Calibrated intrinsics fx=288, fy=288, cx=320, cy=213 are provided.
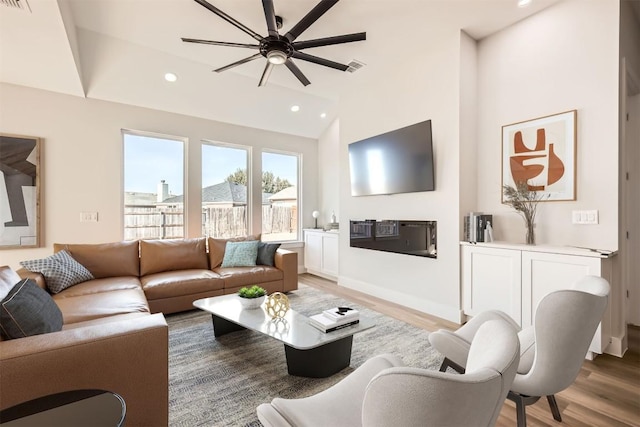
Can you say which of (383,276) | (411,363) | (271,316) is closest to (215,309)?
(271,316)

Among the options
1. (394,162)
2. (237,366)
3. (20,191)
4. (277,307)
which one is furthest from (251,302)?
(20,191)

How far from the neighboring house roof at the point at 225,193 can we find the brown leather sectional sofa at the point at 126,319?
1.00 metres

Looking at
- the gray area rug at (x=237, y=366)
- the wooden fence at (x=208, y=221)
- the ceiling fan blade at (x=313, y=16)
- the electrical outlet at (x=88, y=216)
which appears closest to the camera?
the gray area rug at (x=237, y=366)

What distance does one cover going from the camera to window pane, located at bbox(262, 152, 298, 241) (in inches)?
221

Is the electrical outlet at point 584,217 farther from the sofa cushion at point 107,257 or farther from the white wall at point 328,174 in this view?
the sofa cushion at point 107,257

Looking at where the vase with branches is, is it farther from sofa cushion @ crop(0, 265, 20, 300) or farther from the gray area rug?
sofa cushion @ crop(0, 265, 20, 300)

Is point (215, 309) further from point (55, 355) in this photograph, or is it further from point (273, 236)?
point (273, 236)

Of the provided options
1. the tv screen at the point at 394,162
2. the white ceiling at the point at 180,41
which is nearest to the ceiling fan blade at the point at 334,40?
the white ceiling at the point at 180,41

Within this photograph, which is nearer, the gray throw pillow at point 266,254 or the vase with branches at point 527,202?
the vase with branches at point 527,202

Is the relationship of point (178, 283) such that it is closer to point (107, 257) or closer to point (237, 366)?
point (107, 257)

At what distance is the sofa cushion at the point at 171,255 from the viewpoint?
377cm

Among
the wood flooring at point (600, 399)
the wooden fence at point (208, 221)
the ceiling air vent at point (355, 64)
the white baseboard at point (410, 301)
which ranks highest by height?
the ceiling air vent at point (355, 64)

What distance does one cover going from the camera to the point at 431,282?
3.51 m

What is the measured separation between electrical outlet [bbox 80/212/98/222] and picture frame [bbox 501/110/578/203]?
5.21 metres
